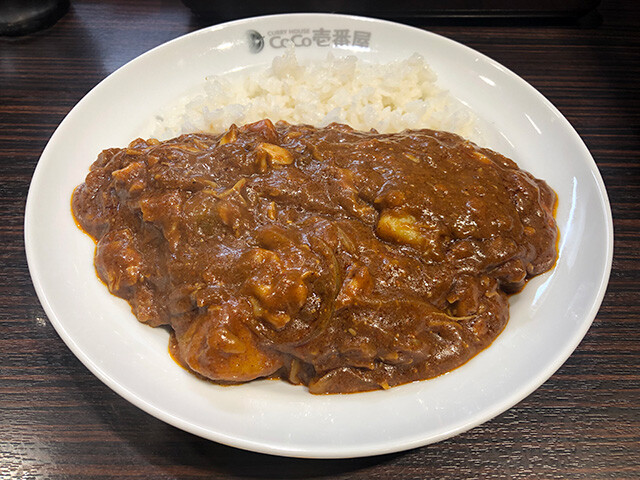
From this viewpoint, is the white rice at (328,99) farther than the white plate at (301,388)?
Yes

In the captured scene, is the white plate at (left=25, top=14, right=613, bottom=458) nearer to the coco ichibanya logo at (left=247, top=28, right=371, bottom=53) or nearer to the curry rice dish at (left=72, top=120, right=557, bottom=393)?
the curry rice dish at (left=72, top=120, right=557, bottom=393)

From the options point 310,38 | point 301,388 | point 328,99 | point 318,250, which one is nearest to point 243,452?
point 301,388

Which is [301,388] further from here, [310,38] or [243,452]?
[310,38]

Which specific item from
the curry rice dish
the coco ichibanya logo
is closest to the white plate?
the curry rice dish

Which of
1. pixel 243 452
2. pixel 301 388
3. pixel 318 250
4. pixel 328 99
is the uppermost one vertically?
pixel 318 250

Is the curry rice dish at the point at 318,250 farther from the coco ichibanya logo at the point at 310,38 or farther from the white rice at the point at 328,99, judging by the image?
the coco ichibanya logo at the point at 310,38

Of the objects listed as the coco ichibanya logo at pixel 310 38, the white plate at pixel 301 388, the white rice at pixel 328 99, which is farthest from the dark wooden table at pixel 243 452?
the coco ichibanya logo at pixel 310 38
